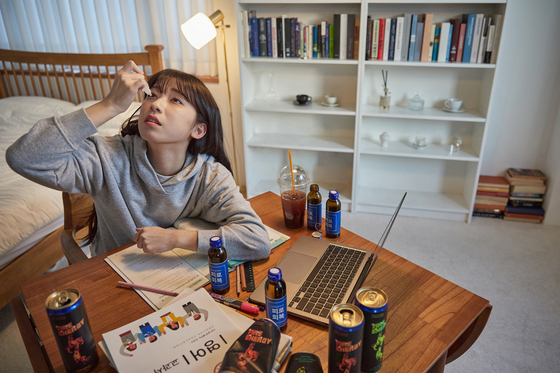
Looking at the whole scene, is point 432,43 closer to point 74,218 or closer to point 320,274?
point 320,274

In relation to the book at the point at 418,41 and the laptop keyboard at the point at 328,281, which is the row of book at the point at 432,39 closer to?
the book at the point at 418,41

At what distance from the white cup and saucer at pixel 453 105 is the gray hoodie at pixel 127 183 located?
1.97 m

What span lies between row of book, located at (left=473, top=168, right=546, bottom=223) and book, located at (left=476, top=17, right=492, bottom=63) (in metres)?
0.88

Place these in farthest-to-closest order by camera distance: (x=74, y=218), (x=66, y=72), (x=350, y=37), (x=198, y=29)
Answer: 1. (x=66, y=72)
2. (x=350, y=37)
3. (x=198, y=29)
4. (x=74, y=218)

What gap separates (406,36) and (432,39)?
0.55 ft

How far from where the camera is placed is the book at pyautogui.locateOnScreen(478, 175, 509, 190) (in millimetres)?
2742

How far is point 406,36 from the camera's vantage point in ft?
8.21

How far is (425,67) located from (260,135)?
133cm

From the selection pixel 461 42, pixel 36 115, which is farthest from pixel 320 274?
pixel 36 115

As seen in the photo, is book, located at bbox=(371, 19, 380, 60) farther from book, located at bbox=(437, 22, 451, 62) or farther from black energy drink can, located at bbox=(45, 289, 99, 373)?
black energy drink can, located at bbox=(45, 289, 99, 373)

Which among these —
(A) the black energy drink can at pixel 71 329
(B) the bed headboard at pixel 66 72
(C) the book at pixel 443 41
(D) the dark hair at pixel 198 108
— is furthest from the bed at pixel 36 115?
(C) the book at pixel 443 41

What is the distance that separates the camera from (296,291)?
0.94 metres

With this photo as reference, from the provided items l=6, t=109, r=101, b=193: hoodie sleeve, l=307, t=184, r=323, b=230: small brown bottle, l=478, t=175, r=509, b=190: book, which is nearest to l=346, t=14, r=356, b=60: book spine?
l=478, t=175, r=509, b=190: book

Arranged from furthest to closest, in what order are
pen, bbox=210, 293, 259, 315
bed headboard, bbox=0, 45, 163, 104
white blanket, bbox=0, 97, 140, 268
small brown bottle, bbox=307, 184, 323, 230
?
bed headboard, bbox=0, 45, 163, 104 → white blanket, bbox=0, 97, 140, 268 → small brown bottle, bbox=307, 184, 323, 230 → pen, bbox=210, 293, 259, 315
